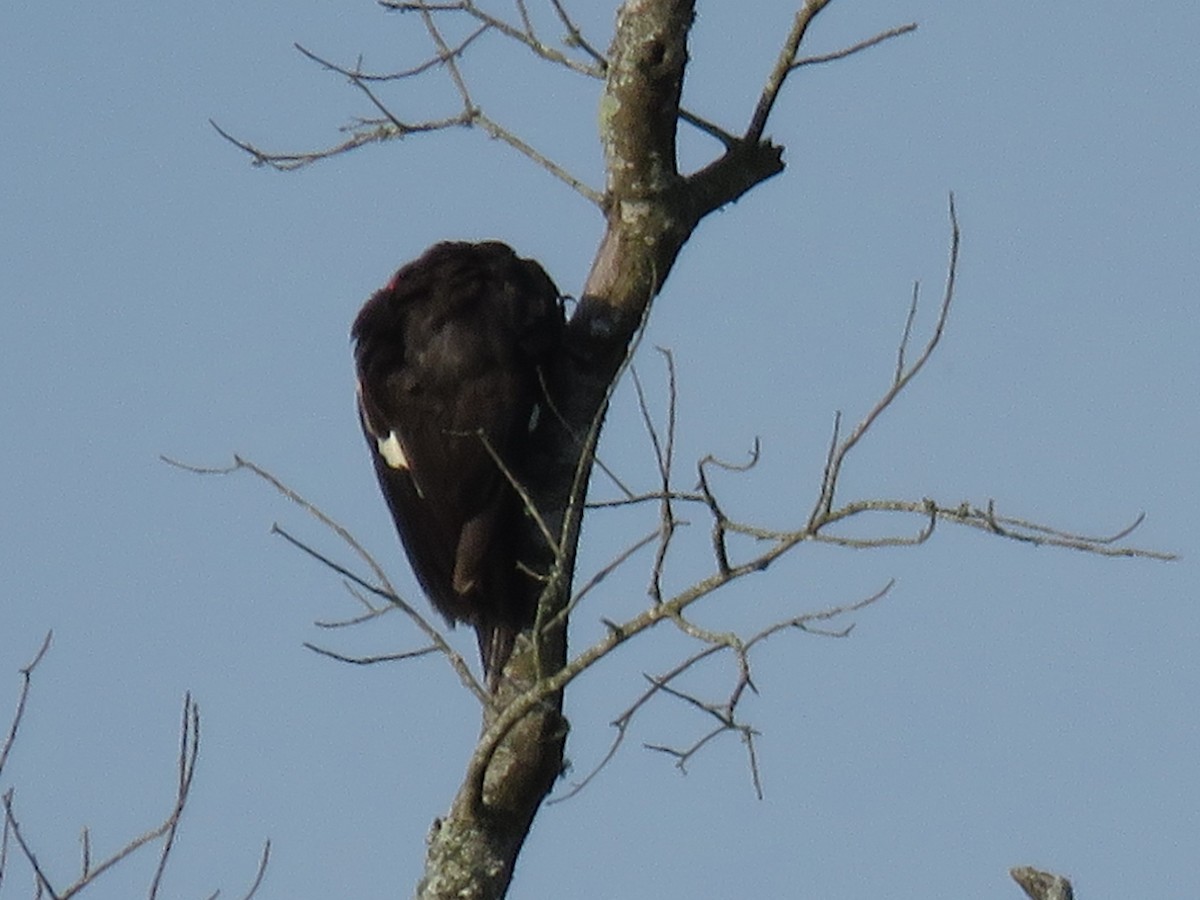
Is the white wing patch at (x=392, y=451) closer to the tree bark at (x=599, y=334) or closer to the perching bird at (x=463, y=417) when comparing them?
the perching bird at (x=463, y=417)

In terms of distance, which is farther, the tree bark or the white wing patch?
the white wing patch

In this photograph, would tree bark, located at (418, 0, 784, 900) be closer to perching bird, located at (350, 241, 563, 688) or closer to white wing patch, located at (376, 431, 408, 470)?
perching bird, located at (350, 241, 563, 688)

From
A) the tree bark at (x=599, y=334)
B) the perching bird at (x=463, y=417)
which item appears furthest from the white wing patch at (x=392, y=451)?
the tree bark at (x=599, y=334)

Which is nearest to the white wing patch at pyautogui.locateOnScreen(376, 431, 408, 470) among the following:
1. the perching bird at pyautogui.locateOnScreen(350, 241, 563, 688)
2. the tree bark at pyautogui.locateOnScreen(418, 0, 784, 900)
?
the perching bird at pyautogui.locateOnScreen(350, 241, 563, 688)

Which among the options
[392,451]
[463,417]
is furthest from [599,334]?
[392,451]

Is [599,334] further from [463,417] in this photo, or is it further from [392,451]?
[392,451]

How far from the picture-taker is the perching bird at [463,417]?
16.5 feet

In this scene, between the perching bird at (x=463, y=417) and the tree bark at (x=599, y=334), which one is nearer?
the tree bark at (x=599, y=334)

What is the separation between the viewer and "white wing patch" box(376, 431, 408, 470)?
5152 mm

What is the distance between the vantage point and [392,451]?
518 centimetres

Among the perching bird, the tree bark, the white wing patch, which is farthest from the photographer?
the white wing patch

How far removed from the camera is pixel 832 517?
383cm

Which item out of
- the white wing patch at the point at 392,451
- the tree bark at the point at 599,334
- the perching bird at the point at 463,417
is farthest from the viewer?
the white wing patch at the point at 392,451

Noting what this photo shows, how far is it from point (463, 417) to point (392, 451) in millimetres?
231
